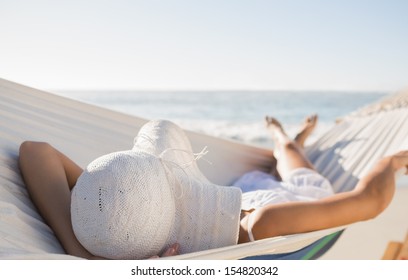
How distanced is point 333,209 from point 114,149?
0.66 meters

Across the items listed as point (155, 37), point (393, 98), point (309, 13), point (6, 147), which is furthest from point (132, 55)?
point (6, 147)

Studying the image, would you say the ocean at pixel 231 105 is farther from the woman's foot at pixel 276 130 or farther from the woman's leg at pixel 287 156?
the woman's leg at pixel 287 156

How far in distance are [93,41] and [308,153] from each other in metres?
6.62

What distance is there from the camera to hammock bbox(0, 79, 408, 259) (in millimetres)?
837

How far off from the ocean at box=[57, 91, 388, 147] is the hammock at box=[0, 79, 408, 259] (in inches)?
174

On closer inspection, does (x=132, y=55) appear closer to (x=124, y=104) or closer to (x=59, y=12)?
(x=124, y=104)

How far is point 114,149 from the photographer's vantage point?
1.45 metres

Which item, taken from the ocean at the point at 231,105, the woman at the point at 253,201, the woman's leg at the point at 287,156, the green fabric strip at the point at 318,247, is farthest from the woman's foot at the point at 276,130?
the ocean at the point at 231,105

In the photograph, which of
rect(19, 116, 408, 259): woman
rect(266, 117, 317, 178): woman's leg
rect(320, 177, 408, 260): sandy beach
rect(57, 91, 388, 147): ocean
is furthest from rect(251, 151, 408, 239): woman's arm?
rect(57, 91, 388, 147): ocean

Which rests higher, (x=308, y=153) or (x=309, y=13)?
(x=309, y=13)

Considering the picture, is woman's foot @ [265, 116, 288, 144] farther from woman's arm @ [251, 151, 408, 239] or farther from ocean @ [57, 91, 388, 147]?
ocean @ [57, 91, 388, 147]

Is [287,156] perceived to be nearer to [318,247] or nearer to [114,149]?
[318,247]

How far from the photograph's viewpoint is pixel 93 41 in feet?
25.9

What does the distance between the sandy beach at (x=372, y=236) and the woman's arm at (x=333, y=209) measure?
0.58m
